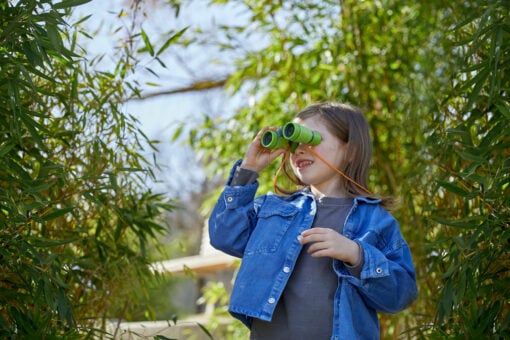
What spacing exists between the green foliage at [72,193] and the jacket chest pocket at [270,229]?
403 millimetres

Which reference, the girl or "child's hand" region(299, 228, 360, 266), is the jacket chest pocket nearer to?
the girl

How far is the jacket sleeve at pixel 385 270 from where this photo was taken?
1863 millimetres

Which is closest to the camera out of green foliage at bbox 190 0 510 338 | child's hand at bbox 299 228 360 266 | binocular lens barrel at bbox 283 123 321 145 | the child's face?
child's hand at bbox 299 228 360 266

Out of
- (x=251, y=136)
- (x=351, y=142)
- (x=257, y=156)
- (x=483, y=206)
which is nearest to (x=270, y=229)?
(x=257, y=156)

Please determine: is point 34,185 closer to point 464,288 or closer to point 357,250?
point 357,250

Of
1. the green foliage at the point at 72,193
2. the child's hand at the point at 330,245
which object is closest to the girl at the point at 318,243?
the child's hand at the point at 330,245

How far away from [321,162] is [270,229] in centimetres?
23

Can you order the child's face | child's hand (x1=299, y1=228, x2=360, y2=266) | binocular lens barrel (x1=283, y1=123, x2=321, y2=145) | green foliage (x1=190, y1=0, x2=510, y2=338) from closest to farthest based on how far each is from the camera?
child's hand (x1=299, y1=228, x2=360, y2=266), binocular lens barrel (x1=283, y1=123, x2=321, y2=145), the child's face, green foliage (x1=190, y1=0, x2=510, y2=338)

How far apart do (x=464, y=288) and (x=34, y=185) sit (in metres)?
1.17

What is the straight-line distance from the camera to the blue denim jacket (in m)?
1.88

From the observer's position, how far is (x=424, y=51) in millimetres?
3561

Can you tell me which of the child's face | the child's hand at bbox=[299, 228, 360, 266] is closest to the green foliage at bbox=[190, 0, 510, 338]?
the child's face

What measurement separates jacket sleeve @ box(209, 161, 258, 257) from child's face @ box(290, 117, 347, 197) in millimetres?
152

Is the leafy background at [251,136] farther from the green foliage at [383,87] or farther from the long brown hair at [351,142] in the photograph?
the long brown hair at [351,142]
